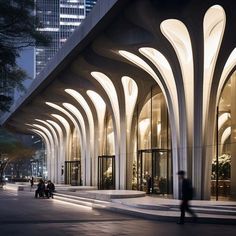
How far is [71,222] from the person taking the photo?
1719cm

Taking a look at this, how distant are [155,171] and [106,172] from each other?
10451 millimetres

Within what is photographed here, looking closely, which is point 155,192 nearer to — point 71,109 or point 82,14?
point 71,109

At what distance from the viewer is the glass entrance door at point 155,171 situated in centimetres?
3150

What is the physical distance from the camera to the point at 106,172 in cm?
4262

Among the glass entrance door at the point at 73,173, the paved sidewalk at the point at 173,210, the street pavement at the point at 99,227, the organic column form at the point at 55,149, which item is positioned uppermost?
the organic column form at the point at 55,149

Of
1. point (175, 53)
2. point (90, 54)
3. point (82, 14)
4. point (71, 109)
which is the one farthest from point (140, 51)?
point (82, 14)

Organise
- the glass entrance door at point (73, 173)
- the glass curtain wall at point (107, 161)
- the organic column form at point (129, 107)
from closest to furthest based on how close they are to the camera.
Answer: the organic column form at point (129, 107) → the glass curtain wall at point (107, 161) → the glass entrance door at point (73, 173)

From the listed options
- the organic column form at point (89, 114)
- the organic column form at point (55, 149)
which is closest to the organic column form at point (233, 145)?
the organic column form at point (89, 114)

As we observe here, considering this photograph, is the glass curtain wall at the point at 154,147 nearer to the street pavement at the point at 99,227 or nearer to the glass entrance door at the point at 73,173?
the street pavement at the point at 99,227

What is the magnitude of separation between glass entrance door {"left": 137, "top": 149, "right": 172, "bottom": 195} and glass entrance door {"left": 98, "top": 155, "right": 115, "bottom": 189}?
6.23m

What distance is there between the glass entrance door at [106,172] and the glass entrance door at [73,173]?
10.0 metres

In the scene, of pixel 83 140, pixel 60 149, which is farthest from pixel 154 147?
pixel 60 149

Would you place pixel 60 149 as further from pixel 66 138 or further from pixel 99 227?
pixel 99 227

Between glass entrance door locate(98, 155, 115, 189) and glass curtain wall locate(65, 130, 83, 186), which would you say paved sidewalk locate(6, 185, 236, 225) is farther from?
glass curtain wall locate(65, 130, 83, 186)
